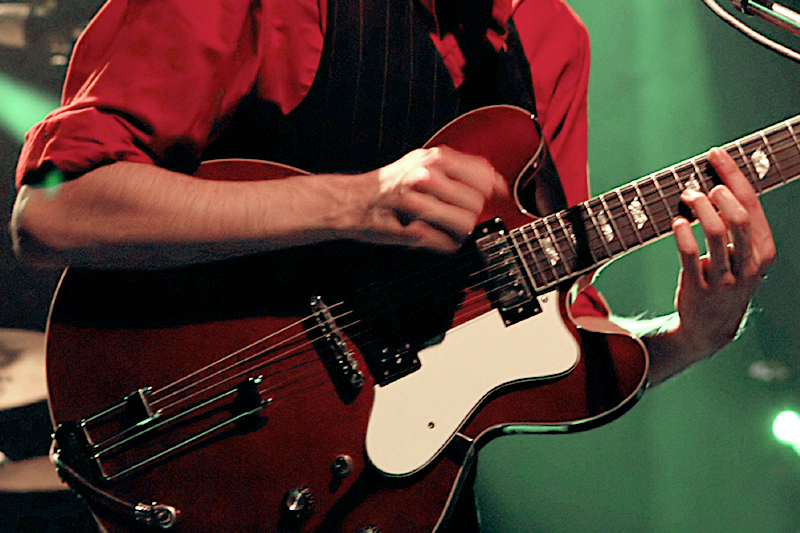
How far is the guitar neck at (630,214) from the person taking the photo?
76 centimetres

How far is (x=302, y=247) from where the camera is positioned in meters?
0.69

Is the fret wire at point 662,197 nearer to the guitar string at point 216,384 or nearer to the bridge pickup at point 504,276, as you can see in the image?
the bridge pickup at point 504,276

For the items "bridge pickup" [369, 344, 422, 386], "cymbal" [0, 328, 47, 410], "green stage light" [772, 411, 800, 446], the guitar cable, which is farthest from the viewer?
"green stage light" [772, 411, 800, 446]

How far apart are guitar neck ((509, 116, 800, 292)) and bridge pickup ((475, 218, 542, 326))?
0.04 feet

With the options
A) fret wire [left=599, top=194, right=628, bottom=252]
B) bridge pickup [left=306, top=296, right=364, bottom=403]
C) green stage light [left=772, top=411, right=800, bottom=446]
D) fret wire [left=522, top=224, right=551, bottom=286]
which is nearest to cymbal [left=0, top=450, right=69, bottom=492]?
bridge pickup [left=306, top=296, right=364, bottom=403]

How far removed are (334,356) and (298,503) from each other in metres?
0.18

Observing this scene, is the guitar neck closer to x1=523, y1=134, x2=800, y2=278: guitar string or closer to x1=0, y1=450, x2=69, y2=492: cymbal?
x1=523, y1=134, x2=800, y2=278: guitar string

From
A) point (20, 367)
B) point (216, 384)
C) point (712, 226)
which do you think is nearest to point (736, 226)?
point (712, 226)

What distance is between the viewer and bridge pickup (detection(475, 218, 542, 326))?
0.75 m

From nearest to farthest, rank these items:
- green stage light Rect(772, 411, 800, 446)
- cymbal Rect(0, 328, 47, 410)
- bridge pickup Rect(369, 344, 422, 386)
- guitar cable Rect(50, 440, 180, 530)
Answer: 1. guitar cable Rect(50, 440, 180, 530)
2. bridge pickup Rect(369, 344, 422, 386)
3. cymbal Rect(0, 328, 47, 410)
4. green stage light Rect(772, 411, 800, 446)

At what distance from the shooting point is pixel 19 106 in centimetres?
96

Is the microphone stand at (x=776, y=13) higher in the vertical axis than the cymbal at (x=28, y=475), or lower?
higher

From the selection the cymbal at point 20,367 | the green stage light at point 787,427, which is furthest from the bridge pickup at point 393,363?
the green stage light at point 787,427

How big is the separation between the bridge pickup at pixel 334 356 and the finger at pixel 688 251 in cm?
52
